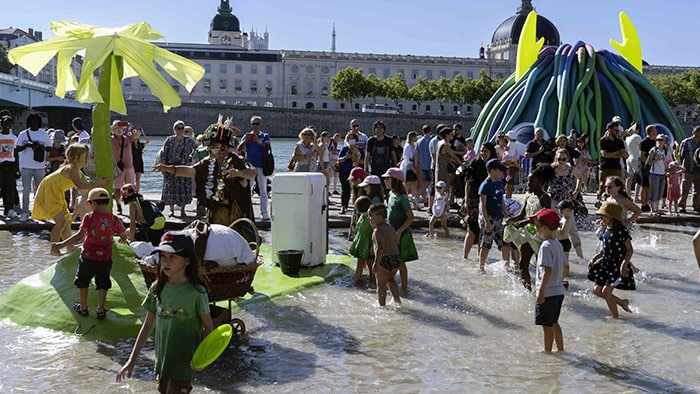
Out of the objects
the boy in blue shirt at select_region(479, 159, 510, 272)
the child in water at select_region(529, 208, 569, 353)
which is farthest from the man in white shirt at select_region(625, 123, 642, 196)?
the child in water at select_region(529, 208, 569, 353)

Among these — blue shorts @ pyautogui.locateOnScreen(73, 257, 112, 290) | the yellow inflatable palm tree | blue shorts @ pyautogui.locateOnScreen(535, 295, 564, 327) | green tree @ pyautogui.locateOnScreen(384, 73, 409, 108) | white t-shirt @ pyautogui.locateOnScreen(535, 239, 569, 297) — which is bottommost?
blue shorts @ pyautogui.locateOnScreen(535, 295, 564, 327)

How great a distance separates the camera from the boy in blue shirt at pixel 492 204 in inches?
340

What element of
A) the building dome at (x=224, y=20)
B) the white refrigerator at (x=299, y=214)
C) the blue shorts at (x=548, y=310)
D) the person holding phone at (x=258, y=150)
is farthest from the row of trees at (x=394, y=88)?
the blue shorts at (x=548, y=310)

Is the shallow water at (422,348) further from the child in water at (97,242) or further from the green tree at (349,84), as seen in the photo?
the green tree at (349,84)

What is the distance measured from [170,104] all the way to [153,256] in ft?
7.58

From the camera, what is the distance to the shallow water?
17.6ft

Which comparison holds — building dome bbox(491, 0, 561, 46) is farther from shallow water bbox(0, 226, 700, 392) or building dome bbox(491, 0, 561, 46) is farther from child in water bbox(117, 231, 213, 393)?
child in water bbox(117, 231, 213, 393)

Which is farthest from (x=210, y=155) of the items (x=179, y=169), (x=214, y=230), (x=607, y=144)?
A: (x=607, y=144)

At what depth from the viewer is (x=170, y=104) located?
7.46 meters

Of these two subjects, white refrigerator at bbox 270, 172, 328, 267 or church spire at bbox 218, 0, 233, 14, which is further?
church spire at bbox 218, 0, 233, 14

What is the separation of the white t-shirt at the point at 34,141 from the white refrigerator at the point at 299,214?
4573 mm

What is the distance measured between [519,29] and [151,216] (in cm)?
12332

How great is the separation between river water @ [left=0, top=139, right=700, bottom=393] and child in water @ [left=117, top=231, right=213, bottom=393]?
951 mm

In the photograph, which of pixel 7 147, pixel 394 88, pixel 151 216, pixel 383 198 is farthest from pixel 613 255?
pixel 394 88
